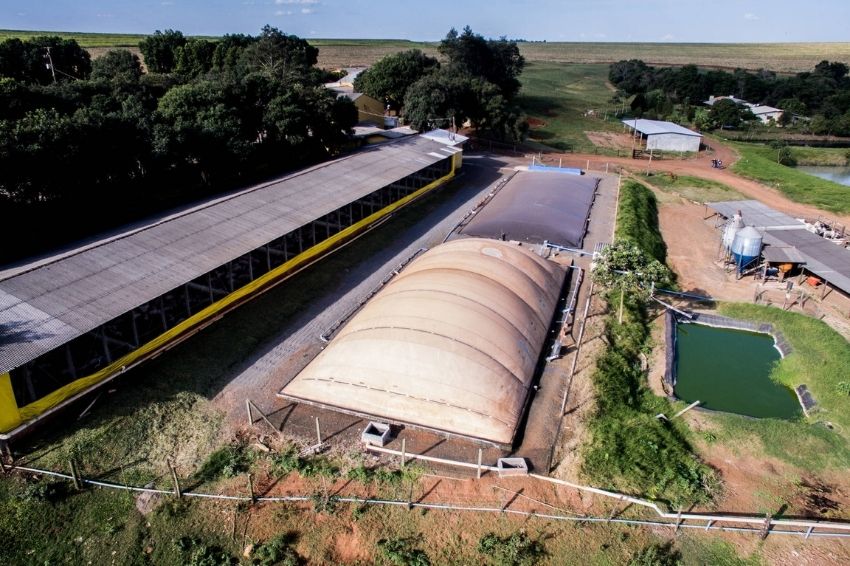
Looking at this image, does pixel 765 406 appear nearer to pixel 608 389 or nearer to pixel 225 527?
pixel 608 389

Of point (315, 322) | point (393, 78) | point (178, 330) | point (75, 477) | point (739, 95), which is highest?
point (393, 78)

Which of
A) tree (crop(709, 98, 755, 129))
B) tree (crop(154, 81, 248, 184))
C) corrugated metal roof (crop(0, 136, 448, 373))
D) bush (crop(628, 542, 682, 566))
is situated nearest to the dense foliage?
tree (crop(154, 81, 248, 184))

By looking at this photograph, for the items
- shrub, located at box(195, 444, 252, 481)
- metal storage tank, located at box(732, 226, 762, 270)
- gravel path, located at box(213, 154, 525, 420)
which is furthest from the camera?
metal storage tank, located at box(732, 226, 762, 270)

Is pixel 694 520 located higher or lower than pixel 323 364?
lower

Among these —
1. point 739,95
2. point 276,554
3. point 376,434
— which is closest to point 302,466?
point 376,434

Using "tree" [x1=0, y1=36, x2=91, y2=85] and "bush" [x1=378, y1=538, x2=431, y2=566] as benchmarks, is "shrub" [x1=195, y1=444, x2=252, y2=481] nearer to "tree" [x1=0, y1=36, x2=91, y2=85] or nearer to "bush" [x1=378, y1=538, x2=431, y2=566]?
"bush" [x1=378, y1=538, x2=431, y2=566]

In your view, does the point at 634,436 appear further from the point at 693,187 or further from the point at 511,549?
the point at 693,187

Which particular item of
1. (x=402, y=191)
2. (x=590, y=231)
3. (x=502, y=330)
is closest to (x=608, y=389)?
(x=502, y=330)
